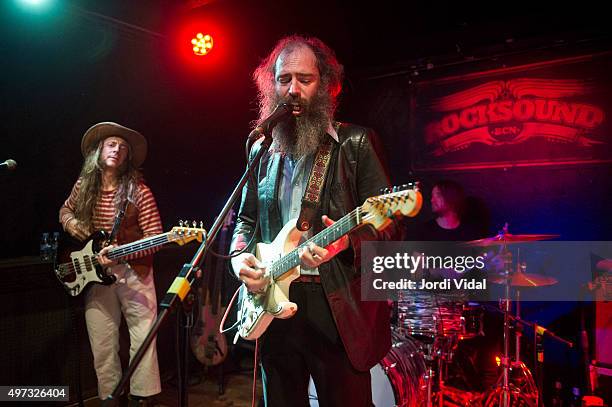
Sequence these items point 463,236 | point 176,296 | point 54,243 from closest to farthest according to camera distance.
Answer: point 176,296 → point 54,243 → point 463,236

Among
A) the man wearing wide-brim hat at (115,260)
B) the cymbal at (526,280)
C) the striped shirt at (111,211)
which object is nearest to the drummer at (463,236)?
the cymbal at (526,280)

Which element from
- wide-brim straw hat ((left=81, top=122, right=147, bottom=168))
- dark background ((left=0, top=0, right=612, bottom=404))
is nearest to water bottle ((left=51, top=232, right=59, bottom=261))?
dark background ((left=0, top=0, right=612, bottom=404))

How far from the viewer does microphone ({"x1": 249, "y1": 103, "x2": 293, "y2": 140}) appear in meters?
1.97

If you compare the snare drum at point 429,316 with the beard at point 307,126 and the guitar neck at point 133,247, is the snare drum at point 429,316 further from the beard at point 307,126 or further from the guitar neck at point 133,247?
the beard at point 307,126

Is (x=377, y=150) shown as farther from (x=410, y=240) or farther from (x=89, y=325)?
(x=410, y=240)

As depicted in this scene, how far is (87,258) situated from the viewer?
12.7 feet

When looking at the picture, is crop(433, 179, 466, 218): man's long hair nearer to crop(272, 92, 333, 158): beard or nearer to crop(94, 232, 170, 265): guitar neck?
crop(94, 232, 170, 265): guitar neck

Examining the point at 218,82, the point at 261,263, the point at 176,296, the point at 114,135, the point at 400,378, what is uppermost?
the point at 218,82

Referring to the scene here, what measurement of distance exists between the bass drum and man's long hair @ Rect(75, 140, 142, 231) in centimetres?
236

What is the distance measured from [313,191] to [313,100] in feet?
1.56

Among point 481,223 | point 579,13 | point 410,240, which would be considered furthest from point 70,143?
point 579,13

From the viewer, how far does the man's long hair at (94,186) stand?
13.3 ft

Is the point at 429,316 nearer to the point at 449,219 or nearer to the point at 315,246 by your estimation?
the point at 449,219

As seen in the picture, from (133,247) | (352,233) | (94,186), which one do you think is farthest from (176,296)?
(94,186)
